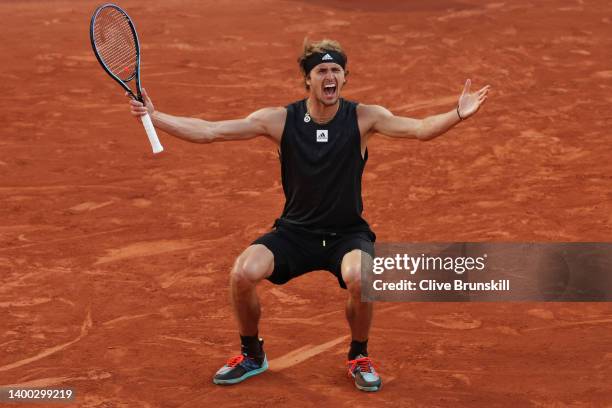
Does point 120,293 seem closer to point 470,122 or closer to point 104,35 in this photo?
point 104,35

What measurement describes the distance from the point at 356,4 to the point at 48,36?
467cm

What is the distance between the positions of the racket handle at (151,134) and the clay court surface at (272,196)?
1551mm

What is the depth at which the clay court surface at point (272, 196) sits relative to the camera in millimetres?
7562

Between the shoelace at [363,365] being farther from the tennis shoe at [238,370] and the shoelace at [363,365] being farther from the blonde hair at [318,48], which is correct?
the blonde hair at [318,48]

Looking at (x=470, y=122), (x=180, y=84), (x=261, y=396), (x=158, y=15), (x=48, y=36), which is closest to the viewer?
(x=261, y=396)

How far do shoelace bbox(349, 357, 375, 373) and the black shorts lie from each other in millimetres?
473


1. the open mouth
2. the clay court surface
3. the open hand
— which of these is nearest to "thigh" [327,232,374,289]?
the clay court surface

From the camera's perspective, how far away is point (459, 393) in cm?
720

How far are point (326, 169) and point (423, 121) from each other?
26.7 inches

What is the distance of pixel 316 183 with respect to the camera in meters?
7.40

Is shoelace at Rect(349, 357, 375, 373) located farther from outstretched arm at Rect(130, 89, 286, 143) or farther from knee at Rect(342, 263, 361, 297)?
outstretched arm at Rect(130, 89, 286, 143)

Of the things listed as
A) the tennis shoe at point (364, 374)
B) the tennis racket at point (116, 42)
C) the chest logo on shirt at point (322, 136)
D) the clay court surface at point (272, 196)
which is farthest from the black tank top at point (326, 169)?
the tennis racket at point (116, 42)

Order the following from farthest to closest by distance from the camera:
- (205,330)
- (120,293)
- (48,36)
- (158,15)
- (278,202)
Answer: (158,15)
(48,36)
(278,202)
(120,293)
(205,330)

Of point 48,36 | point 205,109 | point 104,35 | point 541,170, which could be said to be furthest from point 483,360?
point 48,36
